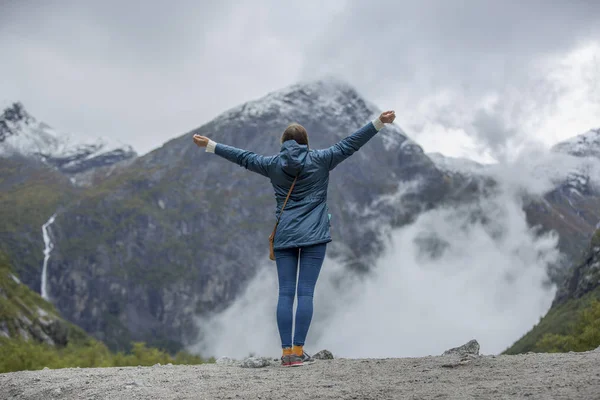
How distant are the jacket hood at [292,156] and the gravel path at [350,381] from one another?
328cm

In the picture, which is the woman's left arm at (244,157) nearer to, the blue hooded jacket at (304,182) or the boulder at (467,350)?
the blue hooded jacket at (304,182)

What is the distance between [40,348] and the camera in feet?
242

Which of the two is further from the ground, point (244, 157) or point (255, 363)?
point (244, 157)

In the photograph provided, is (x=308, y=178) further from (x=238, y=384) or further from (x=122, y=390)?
(x=122, y=390)

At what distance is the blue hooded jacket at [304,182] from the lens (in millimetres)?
11312

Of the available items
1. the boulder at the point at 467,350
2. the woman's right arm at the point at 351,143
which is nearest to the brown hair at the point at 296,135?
the woman's right arm at the point at 351,143

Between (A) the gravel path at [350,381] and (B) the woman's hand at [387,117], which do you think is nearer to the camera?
(A) the gravel path at [350,381]

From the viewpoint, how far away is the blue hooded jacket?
11.3 metres

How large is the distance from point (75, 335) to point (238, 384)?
15837 centimetres

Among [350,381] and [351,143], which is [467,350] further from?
[351,143]

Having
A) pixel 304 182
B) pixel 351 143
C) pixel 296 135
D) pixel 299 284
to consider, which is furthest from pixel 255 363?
pixel 351 143

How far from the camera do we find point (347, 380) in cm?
936

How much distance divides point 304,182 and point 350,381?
3.69 meters

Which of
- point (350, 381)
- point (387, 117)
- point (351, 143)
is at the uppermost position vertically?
point (387, 117)
